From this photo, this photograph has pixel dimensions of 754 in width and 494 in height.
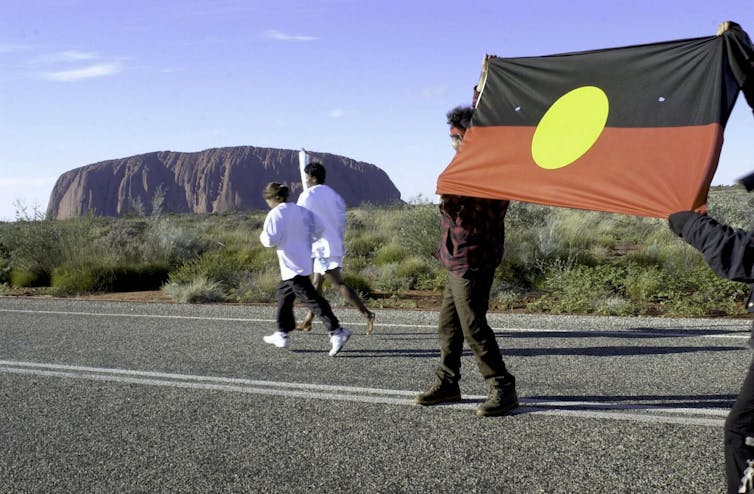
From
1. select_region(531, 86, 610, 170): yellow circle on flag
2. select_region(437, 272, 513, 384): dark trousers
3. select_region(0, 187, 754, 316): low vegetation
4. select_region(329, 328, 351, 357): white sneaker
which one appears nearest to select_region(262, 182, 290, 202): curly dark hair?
select_region(329, 328, 351, 357): white sneaker

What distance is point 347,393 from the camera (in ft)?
19.7

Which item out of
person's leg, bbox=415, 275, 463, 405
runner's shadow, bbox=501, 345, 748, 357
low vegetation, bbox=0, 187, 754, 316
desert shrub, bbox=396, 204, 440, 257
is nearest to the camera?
person's leg, bbox=415, 275, 463, 405

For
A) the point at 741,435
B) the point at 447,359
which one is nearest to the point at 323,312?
the point at 447,359

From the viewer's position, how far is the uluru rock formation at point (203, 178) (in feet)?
504

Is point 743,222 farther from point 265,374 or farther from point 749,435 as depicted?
point 749,435

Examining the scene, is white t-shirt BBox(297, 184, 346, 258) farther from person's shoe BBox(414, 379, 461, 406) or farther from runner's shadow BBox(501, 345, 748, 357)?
person's shoe BBox(414, 379, 461, 406)

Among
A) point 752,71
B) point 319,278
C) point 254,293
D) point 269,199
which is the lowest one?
point 254,293

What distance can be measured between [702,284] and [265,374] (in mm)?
7523

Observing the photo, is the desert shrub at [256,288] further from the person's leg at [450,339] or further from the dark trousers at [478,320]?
the dark trousers at [478,320]

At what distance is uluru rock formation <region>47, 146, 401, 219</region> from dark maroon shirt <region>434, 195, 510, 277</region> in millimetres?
143891

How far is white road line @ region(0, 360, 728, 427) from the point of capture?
5211mm

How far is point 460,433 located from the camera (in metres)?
4.93

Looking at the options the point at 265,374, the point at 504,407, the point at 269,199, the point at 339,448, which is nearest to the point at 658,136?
the point at 504,407

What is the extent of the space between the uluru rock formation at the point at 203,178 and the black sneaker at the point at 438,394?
144m
